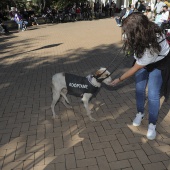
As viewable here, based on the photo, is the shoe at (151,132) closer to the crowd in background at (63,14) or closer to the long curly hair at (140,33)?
the long curly hair at (140,33)

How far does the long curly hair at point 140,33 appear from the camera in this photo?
10.3 feet

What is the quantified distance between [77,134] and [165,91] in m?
1.86

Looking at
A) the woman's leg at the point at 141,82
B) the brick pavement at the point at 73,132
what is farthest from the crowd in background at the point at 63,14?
the woman's leg at the point at 141,82

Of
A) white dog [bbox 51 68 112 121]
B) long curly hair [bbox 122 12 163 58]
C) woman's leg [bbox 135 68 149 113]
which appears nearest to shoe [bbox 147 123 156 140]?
woman's leg [bbox 135 68 149 113]

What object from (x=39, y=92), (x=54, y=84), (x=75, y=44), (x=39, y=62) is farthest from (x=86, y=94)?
(x=75, y=44)

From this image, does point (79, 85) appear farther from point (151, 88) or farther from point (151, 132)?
point (151, 132)

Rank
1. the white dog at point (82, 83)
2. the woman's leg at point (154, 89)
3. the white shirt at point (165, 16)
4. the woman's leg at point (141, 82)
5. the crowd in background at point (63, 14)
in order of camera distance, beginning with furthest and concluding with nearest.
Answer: the crowd in background at point (63, 14)
the white shirt at point (165, 16)
the white dog at point (82, 83)
the woman's leg at point (141, 82)
the woman's leg at point (154, 89)

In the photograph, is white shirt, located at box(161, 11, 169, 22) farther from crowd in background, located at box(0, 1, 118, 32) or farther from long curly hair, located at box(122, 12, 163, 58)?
crowd in background, located at box(0, 1, 118, 32)

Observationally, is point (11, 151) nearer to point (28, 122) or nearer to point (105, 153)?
point (28, 122)

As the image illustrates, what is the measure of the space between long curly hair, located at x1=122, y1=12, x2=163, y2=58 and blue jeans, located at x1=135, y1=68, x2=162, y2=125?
564 millimetres

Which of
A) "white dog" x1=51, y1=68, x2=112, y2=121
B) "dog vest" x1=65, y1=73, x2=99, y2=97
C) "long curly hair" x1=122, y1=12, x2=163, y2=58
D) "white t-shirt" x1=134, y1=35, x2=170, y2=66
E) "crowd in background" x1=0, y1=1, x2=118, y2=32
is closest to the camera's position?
"long curly hair" x1=122, y1=12, x2=163, y2=58

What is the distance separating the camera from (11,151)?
4.05 meters

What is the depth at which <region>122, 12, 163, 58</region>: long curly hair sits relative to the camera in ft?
10.3

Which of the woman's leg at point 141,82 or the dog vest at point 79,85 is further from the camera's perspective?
the dog vest at point 79,85
